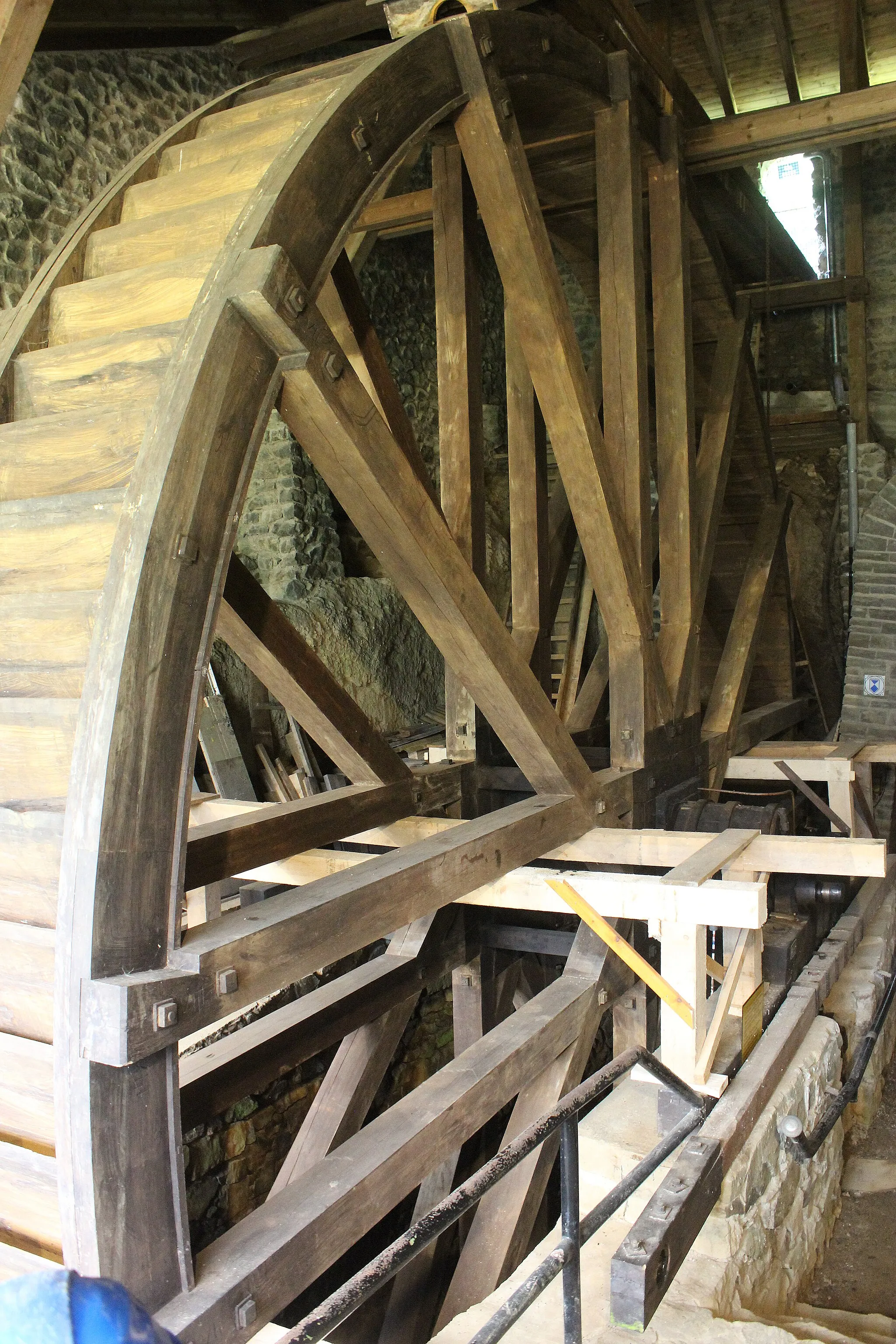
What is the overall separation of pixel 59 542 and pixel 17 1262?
3.83 feet

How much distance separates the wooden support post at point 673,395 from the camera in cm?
431

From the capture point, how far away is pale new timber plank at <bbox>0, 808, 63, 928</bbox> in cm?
165

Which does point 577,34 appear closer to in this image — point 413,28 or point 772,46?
point 413,28

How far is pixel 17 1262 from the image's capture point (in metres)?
1.58

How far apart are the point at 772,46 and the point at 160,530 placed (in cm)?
967

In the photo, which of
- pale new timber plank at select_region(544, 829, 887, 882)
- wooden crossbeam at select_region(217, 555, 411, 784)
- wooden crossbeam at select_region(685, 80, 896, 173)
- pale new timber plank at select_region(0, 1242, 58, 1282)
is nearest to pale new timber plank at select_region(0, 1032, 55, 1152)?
pale new timber plank at select_region(0, 1242, 58, 1282)

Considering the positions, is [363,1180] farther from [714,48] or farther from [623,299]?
[714,48]

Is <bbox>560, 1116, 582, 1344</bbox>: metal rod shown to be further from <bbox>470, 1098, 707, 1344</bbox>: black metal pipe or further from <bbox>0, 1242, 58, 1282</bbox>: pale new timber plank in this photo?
<bbox>0, 1242, 58, 1282</bbox>: pale new timber plank

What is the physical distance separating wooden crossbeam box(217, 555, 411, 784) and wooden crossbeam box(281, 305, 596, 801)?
1.00 feet

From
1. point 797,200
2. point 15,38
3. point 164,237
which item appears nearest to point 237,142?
point 164,237

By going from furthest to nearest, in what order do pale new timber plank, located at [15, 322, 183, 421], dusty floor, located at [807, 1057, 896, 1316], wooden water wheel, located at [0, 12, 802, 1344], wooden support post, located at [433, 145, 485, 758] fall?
wooden support post, located at [433, 145, 485, 758] → dusty floor, located at [807, 1057, 896, 1316] → pale new timber plank, located at [15, 322, 183, 421] → wooden water wheel, located at [0, 12, 802, 1344]

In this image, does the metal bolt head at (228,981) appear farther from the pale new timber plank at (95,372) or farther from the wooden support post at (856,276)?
the wooden support post at (856,276)

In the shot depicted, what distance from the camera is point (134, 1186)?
4.94ft

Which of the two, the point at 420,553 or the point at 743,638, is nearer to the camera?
the point at 420,553
